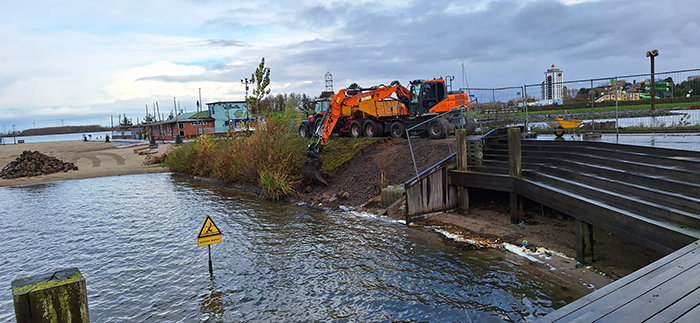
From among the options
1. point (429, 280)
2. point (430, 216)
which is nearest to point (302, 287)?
point (429, 280)

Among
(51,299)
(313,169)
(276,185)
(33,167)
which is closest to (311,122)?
(313,169)

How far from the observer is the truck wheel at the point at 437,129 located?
706 inches

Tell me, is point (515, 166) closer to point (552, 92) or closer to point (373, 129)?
point (552, 92)

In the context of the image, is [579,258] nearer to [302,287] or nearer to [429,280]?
[429,280]

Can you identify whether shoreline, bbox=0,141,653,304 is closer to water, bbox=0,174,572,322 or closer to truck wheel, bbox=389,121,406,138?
water, bbox=0,174,572,322

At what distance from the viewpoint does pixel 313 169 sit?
17.1 meters

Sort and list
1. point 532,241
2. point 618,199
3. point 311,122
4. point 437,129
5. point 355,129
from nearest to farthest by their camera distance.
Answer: point 618,199 → point 532,241 → point 437,129 → point 355,129 → point 311,122

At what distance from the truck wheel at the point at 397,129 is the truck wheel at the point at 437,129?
4.76 ft

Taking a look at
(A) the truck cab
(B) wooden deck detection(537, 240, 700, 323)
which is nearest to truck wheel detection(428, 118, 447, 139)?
(A) the truck cab

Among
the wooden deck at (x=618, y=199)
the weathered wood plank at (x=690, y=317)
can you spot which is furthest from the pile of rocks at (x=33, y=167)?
the weathered wood plank at (x=690, y=317)

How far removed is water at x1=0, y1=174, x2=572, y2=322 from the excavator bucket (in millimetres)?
2186

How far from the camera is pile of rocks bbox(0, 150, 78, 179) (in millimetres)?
29752

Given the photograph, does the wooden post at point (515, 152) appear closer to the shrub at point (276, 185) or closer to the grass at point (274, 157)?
the grass at point (274, 157)

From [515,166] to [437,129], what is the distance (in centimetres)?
830
